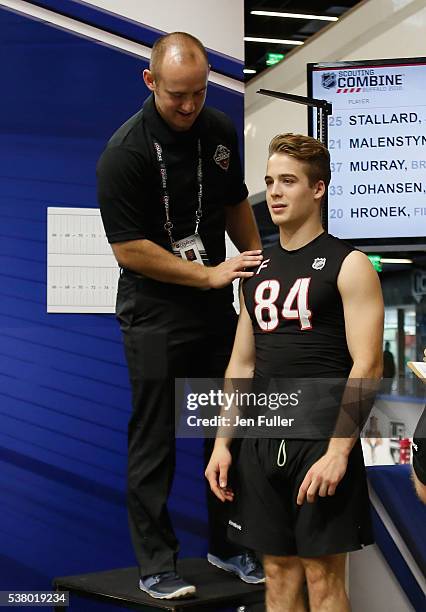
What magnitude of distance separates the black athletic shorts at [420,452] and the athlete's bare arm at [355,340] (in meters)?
0.23

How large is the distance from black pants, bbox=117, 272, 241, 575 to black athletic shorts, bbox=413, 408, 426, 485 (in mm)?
1034

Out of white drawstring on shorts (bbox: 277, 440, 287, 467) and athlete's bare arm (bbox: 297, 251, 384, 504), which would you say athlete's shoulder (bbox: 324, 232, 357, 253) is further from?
white drawstring on shorts (bbox: 277, 440, 287, 467)

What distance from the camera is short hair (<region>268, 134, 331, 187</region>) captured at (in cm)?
256

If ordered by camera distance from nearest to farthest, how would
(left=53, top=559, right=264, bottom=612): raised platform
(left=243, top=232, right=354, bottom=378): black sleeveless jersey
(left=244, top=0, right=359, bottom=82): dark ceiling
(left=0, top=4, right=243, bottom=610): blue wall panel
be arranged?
(left=243, top=232, right=354, bottom=378): black sleeveless jersey, (left=53, top=559, right=264, bottom=612): raised platform, (left=0, top=4, right=243, bottom=610): blue wall panel, (left=244, top=0, right=359, bottom=82): dark ceiling

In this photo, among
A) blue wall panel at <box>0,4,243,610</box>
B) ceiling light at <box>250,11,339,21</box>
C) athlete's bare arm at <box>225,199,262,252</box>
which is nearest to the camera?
athlete's bare arm at <box>225,199,262,252</box>

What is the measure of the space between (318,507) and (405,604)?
101 cm

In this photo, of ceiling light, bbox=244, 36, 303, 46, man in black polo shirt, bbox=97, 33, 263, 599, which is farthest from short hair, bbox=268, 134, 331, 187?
ceiling light, bbox=244, 36, 303, 46

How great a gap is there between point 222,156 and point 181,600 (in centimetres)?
139

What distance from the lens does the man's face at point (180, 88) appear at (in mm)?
2771

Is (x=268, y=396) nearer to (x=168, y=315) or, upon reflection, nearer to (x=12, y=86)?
(x=168, y=315)

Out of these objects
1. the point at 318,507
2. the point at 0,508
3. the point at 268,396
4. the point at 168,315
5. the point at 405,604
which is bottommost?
the point at 405,604

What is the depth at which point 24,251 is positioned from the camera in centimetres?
362

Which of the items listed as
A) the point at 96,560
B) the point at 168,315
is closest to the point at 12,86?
the point at 168,315

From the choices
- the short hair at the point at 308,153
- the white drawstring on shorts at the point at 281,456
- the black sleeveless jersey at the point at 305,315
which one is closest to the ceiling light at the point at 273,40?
the short hair at the point at 308,153
